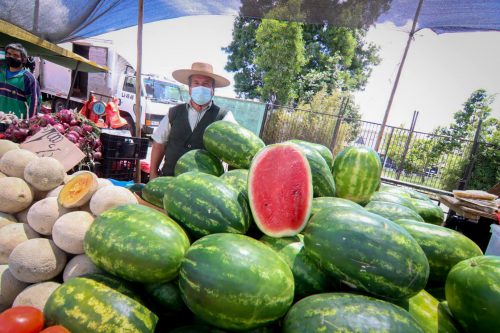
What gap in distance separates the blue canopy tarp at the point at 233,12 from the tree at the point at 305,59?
1454 centimetres

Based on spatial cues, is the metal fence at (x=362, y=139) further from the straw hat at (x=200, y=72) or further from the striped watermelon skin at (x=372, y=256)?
the striped watermelon skin at (x=372, y=256)

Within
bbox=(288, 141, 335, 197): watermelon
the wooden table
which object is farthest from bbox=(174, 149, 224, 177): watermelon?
the wooden table

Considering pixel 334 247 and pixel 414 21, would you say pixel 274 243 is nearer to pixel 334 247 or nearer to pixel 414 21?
pixel 334 247

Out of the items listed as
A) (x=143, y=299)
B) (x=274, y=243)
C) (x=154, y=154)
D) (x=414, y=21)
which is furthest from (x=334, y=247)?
(x=414, y=21)

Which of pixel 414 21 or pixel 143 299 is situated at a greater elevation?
pixel 414 21

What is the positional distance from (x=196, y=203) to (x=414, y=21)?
565cm

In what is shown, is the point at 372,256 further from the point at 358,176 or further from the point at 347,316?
the point at 358,176

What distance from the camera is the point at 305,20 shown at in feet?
18.7

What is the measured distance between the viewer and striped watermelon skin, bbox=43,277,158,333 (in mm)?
964

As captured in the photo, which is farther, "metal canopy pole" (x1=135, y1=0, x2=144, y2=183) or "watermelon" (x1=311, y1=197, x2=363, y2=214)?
"metal canopy pole" (x1=135, y1=0, x2=144, y2=183)

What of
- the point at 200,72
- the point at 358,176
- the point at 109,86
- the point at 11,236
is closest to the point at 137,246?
the point at 11,236

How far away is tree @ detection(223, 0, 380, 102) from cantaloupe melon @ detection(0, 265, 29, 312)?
19.9 meters

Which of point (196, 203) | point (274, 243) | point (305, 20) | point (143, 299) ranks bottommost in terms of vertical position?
point (143, 299)

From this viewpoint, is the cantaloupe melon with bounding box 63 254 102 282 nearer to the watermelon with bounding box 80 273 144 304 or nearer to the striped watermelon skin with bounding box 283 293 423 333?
the watermelon with bounding box 80 273 144 304
